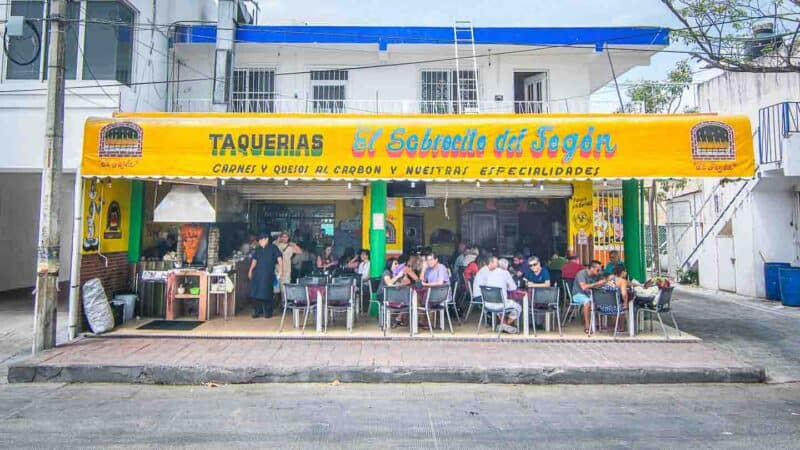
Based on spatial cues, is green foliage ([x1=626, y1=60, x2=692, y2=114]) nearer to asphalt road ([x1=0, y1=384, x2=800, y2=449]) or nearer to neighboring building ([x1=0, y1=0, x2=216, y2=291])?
asphalt road ([x1=0, y1=384, x2=800, y2=449])

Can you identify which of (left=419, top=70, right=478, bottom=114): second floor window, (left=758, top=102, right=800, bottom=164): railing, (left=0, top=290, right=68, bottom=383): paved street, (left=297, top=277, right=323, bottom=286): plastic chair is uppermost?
(left=419, top=70, right=478, bottom=114): second floor window

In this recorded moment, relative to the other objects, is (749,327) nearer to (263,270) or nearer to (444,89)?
(444,89)

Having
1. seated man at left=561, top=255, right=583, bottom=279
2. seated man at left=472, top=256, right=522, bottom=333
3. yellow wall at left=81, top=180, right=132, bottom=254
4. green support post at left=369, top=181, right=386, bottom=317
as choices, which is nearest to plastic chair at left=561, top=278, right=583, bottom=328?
seated man at left=561, top=255, right=583, bottom=279

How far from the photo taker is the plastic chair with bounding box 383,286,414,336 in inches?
348

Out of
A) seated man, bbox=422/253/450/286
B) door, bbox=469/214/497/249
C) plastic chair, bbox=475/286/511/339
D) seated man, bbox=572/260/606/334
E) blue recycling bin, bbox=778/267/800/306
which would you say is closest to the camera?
plastic chair, bbox=475/286/511/339

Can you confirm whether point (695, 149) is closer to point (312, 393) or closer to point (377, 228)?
point (377, 228)

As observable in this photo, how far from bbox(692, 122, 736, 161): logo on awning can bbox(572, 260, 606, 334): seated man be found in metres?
2.59

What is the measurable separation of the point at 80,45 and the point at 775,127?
1696 cm

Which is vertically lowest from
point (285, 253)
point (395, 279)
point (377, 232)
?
point (395, 279)

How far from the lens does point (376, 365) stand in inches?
280

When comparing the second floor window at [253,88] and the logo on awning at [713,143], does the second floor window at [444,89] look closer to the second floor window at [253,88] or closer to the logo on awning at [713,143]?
the second floor window at [253,88]

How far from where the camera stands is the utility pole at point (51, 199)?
312 inches

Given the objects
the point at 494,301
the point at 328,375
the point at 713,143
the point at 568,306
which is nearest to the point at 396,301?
the point at 494,301

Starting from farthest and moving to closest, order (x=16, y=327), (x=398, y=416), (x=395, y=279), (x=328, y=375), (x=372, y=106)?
(x=372, y=106), (x=16, y=327), (x=395, y=279), (x=328, y=375), (x=398, y=416)
